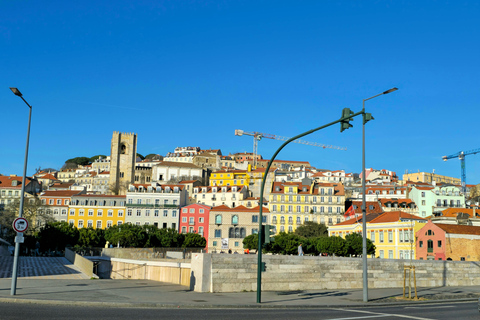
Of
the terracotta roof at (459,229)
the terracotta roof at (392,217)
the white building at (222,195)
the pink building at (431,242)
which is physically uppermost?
the white building at (222,195)

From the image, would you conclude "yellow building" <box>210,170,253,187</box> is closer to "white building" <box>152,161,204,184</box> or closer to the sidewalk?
"white building" <box>152,161,204,184</box>

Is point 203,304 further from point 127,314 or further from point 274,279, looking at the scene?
point 274,279

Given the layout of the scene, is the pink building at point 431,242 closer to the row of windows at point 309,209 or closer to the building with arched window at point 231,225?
the row of windows at point 309,209

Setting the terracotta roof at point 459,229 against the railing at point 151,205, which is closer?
the terracotta roof at point 459,229

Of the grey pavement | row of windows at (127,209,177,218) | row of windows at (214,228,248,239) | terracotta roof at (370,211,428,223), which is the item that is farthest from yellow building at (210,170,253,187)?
the grey pavement

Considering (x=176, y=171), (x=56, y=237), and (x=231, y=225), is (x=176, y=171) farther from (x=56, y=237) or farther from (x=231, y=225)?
(x=56, y=237)

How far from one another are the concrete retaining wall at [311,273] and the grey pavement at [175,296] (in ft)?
2.63

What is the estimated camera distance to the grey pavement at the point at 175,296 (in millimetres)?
19266

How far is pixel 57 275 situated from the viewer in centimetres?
3012

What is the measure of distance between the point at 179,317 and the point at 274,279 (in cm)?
1072

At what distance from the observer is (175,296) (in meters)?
22.2

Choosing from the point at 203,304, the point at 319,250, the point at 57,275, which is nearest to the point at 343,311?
the point at 203,304

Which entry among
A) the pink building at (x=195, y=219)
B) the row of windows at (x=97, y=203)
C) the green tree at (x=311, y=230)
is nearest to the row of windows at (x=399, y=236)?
the green tree at (x=311, y=230)

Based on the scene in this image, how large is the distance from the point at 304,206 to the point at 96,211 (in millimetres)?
49004
